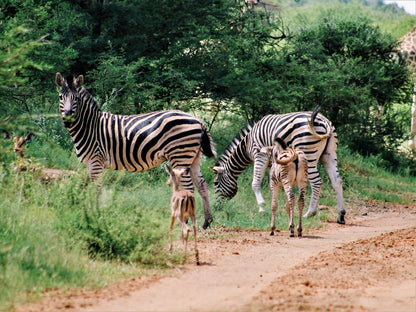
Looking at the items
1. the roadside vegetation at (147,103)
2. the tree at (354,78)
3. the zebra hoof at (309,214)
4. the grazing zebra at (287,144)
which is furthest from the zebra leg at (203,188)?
the tree at (354,78)

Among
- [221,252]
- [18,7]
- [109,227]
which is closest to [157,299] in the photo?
[109,227]

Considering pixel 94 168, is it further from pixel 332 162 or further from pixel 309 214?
pixel 332 162

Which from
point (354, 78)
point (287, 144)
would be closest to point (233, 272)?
point (287, 144)

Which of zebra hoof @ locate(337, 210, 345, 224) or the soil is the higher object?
zebra hoof @ locate(337, 210, 345, 224)

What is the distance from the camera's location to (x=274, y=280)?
6121 millimetres

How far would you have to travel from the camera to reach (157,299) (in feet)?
17.6

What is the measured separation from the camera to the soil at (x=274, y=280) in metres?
5.16

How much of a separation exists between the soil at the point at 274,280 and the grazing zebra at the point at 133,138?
1.26 m

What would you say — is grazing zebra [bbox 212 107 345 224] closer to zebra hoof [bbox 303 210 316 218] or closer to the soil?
zebra hoof [bbox 303 210 316 218]

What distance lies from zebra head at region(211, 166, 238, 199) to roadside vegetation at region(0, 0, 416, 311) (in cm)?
19

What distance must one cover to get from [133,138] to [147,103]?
191 inches

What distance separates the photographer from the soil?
16.9 feet

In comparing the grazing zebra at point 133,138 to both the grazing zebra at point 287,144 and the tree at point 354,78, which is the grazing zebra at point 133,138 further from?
the tree at point 354,78

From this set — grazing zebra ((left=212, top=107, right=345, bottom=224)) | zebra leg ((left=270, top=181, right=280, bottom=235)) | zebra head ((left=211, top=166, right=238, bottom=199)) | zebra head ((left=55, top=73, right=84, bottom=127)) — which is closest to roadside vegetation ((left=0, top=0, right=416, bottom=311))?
zebra head ((left=211, top=166, right=238, bottom=199))
